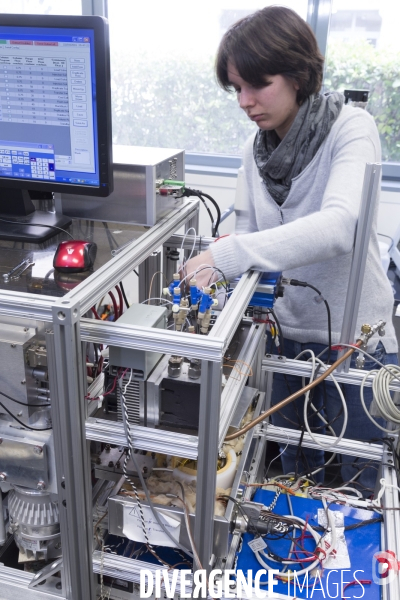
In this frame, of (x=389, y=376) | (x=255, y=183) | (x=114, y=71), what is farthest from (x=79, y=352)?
(x=114, y=71)

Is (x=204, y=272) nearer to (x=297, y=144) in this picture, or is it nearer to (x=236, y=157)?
(x=297, y=144)

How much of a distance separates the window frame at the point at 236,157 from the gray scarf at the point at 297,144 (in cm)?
171

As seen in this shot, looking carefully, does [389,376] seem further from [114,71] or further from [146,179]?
[114,71]

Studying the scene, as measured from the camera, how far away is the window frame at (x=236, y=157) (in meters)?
2.79

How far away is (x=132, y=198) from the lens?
1146 millimetres

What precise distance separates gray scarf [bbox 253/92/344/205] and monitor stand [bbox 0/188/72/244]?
50 cm

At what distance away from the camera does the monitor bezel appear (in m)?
0.95

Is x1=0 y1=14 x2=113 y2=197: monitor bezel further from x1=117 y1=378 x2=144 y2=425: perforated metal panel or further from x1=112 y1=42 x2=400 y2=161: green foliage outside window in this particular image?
x1=112 y1=42 x2=400 y2=161: green foliage outside window

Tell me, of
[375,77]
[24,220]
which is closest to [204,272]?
[24,220]

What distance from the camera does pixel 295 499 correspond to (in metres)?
1.15

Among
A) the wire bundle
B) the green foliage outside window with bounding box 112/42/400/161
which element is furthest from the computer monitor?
the green foliage outside window with bounding box 112/42/400/161

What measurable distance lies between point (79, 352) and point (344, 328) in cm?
62

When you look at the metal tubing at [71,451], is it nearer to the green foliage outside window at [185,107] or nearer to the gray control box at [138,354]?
the gray control box at [138,354]

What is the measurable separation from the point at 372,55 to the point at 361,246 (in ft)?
7.07
